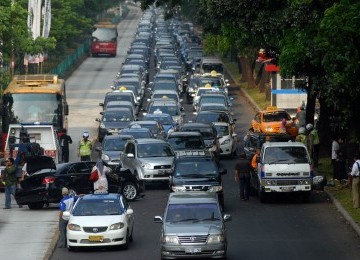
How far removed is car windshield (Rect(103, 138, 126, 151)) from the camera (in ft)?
169

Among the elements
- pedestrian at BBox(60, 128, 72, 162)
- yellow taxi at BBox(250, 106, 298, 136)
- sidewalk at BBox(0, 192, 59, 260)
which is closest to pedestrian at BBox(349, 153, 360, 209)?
sidewalk at BBox(0, 192, 59, 260)

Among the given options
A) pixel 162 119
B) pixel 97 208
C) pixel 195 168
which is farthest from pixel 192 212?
pixel 162 119

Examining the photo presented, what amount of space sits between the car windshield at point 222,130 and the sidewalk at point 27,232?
14466mm

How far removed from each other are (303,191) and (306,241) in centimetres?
724

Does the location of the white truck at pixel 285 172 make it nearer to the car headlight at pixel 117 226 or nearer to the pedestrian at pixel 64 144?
the car headlight at pixel 117 226

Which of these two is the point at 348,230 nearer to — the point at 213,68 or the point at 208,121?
the point at 208,121

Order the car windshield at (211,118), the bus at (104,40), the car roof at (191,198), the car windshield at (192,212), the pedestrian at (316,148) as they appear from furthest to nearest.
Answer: the bus at (104,40)
the car windshield at (211,118)
the pedestrian at (316,148)
the car roof at (191,198)
the car windshield at (192,212)

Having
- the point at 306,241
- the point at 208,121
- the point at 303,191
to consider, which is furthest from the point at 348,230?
the point at 208,121

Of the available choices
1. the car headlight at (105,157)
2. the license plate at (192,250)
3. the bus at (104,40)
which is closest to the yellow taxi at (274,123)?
the car headlight at (105,157)

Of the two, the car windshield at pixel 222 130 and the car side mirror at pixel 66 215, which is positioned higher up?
the car windshield at pixel 222 130

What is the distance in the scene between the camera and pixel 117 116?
63.3 metres

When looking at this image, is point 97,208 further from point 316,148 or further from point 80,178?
point 316,148

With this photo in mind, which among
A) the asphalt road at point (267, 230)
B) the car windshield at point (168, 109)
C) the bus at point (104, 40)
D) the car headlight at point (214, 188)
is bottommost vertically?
the asphalt road at point (267, 230)

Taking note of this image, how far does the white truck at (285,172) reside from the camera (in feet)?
133
